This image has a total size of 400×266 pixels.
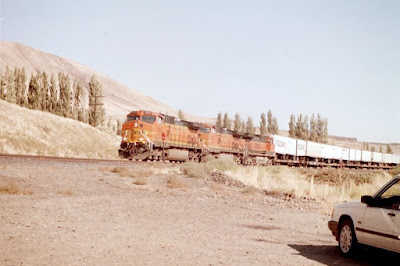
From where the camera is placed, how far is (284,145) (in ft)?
169

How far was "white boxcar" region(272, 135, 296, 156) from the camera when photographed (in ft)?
165

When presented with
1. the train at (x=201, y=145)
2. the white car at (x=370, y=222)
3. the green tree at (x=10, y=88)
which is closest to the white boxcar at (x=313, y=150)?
the train at (x=201, y=145)

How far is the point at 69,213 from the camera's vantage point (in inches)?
431

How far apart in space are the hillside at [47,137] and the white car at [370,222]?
115 ft

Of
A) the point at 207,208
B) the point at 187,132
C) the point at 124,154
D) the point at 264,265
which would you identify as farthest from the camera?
the point at 187,132

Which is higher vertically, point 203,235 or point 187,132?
point 187,132

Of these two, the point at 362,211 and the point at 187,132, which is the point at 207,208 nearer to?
the point at 362,211

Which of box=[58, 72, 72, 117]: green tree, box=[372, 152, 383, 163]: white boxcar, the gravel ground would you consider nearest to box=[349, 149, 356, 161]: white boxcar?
box=[372, 152, 383, 163]: white boxcar

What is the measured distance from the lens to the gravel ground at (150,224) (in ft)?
23.4

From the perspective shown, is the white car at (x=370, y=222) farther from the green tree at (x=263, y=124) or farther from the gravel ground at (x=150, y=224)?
the green tree at (x=263, y=124)

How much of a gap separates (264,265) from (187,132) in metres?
30.0

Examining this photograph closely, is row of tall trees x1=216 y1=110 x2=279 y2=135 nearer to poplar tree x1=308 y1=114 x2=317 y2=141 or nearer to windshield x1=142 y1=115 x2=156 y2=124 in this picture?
poplar tree x1=308 y1=114 x2=317 y2=141

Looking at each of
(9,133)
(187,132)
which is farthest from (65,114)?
(187,132)

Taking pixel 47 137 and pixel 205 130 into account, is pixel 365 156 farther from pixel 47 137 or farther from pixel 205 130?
pixel 47 137
